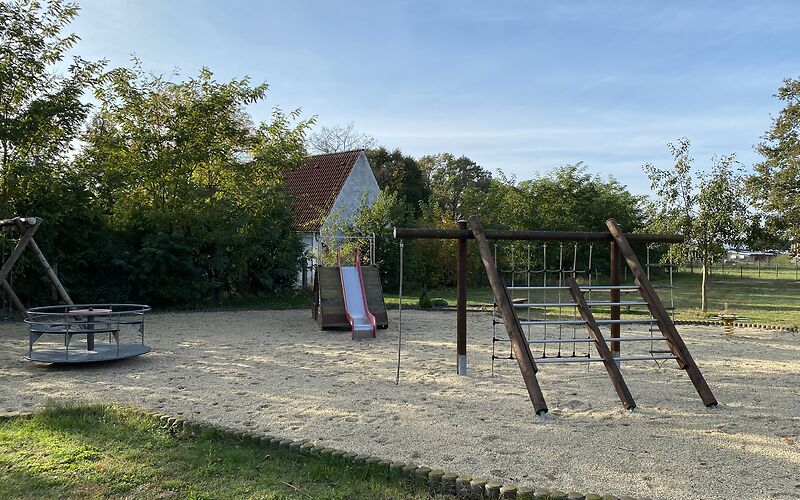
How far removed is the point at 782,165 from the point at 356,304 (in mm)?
23957

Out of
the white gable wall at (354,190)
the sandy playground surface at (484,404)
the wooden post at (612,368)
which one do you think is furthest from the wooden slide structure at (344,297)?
the white gable wall at (354,190)

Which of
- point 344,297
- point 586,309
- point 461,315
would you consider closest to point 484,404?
point 586,309

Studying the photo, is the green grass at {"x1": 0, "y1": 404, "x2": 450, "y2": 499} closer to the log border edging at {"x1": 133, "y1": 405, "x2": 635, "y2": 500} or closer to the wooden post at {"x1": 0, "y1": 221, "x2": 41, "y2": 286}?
the log border edging at {"x1": 133, "y1": 405, "x2": 635, "y2": 500}

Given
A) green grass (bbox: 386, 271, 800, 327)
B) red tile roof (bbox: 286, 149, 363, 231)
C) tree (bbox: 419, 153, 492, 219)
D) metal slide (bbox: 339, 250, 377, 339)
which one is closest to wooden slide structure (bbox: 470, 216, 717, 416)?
metal slide (bbox: 339, 250, 377, 339)

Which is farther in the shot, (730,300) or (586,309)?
(730,300)

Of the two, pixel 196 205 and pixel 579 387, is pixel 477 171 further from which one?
pixel 579 387

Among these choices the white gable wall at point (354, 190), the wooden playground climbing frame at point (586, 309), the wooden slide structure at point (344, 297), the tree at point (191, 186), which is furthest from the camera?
the white gable wall at point (354, 190)

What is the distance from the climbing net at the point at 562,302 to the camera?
6355 millimetres

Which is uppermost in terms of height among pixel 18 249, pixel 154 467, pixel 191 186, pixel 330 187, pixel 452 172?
pixel 452 172

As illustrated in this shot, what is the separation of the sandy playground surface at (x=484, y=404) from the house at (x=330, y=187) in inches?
514

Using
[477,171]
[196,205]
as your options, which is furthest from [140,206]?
[477,171]

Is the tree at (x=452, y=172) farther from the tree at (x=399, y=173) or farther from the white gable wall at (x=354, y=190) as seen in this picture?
the white gable wall at (x=354, y=190)

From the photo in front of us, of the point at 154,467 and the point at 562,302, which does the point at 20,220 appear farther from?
the point at 562,302

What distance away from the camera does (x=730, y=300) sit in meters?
18.7
